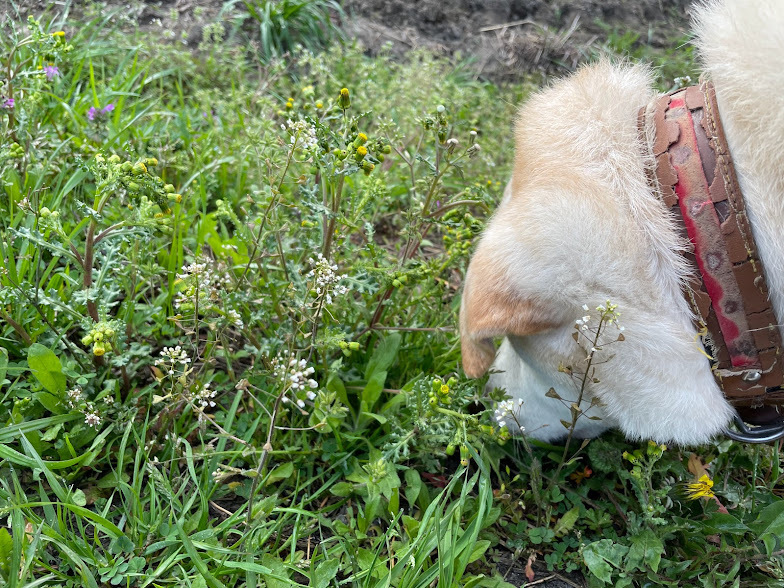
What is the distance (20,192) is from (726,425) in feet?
9.18

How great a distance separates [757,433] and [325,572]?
140 cm

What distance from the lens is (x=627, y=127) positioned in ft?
6.12

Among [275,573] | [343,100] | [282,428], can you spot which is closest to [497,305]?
[282,428]

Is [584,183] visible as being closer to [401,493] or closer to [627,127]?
[627,127]

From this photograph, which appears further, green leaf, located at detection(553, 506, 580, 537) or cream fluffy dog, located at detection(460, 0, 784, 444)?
green leaf, located at detection(553, 506, 580, 537)

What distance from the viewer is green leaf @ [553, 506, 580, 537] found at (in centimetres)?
227

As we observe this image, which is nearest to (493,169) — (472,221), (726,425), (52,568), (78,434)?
(472,221)

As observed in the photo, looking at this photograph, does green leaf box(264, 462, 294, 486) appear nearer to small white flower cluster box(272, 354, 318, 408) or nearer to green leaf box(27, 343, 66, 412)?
small white flower cluster box(272, 354, 318, 408)

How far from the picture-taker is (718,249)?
1.67 m

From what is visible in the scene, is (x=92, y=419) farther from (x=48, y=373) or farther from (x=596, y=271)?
(x=596, y=271)

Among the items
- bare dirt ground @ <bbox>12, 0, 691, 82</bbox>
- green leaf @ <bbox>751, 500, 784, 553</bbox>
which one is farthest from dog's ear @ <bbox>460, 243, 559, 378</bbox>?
bare dirt ground @ <bbox>12, 0, 691, 82</bbox>

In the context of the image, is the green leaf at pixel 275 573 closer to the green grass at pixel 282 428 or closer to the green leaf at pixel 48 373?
the green grass at pixel 282 428

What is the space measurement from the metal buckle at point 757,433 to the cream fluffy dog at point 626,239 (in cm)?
10

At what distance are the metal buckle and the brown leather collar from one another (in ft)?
0.54
